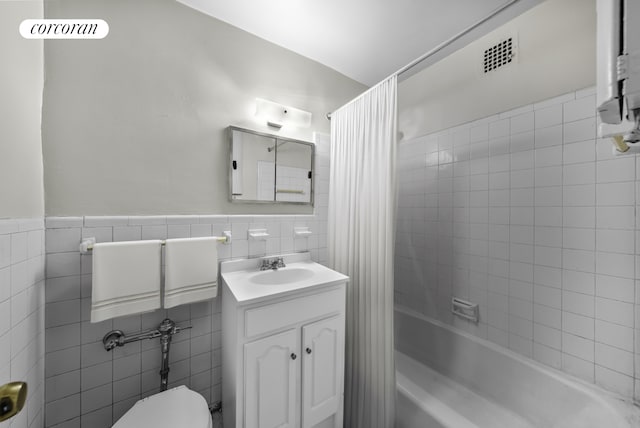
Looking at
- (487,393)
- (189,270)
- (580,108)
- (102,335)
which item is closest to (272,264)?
(189,270)

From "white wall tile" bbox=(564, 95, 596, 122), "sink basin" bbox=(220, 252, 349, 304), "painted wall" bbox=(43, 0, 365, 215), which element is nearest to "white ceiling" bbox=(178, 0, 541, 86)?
"painted wall" bbox=(43, 0, 365, 215)

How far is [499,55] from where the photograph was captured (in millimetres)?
1515

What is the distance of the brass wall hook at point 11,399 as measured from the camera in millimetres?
422

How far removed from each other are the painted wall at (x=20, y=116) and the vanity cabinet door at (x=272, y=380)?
1027 millimetres

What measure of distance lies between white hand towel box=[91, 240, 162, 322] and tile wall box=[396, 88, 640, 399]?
75.0 inches

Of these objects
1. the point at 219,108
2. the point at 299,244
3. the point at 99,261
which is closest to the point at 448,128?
the point at 299,244

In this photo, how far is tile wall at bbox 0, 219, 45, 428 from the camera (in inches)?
28.9

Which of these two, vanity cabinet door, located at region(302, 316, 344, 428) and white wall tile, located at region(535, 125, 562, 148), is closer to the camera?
vanity cabinet door, located at region(302, 316, 344, 428)

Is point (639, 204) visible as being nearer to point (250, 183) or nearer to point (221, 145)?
point (250, 183)

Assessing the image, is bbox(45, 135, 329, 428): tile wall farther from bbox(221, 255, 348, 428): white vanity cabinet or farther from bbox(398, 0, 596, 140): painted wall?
bbox(398, 0, 596, 140): painted wall

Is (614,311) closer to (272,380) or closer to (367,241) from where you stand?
(367,241)

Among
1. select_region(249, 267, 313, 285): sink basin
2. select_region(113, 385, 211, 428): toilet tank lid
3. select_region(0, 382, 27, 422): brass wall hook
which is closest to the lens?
select_region(0, 382, 27, 422): brass wall hook

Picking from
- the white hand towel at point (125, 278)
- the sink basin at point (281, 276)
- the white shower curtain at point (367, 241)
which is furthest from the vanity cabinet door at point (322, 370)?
the white hand towel at point (125, 278)

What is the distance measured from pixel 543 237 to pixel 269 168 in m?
1.74
